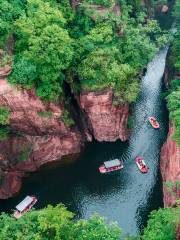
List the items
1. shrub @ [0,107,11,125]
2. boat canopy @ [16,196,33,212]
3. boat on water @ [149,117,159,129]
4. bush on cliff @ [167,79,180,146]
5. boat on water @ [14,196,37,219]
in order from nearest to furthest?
bush on cliff @ [167,79,180,146]
shrub @ [0,107,11,125]
boat on water @ [14,196,37,219]
boat canopy @ [16,196,33,212]
boat on water @ [149,117,159,129]

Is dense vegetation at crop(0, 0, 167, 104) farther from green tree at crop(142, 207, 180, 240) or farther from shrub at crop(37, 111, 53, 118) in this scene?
green tree at crop(142, 207, 180, 240)

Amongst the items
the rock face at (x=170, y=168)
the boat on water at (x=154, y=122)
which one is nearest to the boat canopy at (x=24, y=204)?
the rock face at (x=170, y=168)

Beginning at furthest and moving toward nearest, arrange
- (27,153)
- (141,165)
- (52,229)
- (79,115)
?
Result: (79,115), (141,165), (27,153), (52,229)

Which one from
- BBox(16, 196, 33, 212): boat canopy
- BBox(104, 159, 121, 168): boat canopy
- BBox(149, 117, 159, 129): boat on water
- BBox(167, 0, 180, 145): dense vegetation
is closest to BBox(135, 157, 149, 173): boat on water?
BBox(104, 159, 121, 168): boat canopy

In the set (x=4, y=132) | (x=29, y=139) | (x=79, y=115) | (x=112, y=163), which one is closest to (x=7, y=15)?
(x=4, y=132)

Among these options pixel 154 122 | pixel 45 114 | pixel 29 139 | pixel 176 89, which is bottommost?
pixel 154 122

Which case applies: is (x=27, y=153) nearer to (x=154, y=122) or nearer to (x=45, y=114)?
(x=45, y=114)

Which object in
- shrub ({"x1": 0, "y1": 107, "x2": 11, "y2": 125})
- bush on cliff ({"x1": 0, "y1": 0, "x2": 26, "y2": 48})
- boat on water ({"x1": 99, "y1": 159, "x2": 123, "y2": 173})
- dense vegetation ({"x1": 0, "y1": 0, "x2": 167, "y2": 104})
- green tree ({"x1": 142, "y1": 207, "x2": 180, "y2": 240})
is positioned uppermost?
bush on cliff ({"x1": 0, "y1": 0, "x2": 26, "y2": 48})
